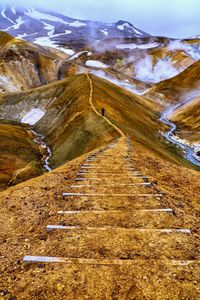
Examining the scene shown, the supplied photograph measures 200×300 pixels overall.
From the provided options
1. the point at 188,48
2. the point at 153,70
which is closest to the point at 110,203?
the point at 153,70

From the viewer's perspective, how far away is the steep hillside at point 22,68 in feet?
373

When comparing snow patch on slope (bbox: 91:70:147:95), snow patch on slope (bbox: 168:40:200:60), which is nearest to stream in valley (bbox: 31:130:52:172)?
snow patch on slope (bbox: 91:70:147:95)

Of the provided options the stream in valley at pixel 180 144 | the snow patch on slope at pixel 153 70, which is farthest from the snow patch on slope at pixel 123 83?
the stream in valley at pixel 180 144

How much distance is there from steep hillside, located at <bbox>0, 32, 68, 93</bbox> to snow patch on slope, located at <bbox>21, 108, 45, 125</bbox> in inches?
1254

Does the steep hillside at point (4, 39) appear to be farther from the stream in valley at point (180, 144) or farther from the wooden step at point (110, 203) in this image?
the wooden step at point (110, 203)

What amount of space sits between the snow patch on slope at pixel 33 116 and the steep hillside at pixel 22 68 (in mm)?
31840

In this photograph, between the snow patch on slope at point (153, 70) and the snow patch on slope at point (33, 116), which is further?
the snow patch on slope at point (153, 70)

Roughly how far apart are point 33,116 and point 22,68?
4512cm

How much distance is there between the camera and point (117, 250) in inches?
365

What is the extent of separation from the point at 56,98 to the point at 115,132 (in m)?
43.5

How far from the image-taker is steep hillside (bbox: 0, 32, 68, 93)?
11375 cm

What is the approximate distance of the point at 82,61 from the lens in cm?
18562

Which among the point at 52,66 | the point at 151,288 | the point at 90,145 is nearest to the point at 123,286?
the point at 151,288

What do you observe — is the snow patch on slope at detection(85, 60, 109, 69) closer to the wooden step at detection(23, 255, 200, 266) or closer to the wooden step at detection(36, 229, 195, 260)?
the wooden step at detection(36, 229, 195, 260)
